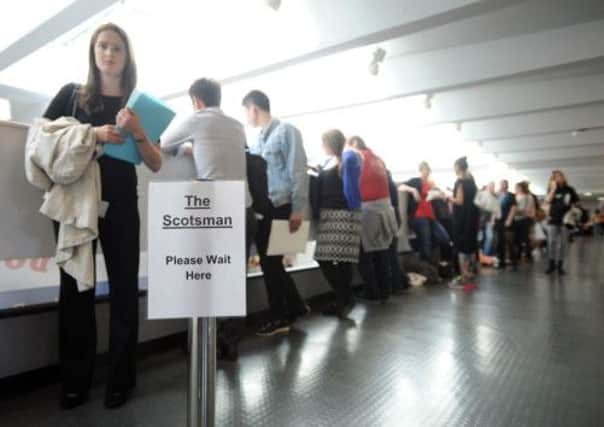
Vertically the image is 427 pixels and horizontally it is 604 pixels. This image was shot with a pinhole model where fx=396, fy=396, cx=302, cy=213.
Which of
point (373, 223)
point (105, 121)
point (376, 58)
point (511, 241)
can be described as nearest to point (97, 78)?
point (105, 121)

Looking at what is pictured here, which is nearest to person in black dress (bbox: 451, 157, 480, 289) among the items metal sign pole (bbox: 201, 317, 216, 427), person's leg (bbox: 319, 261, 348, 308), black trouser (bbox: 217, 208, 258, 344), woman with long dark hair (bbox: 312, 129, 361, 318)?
woman with long dark hair (bbox: 312, 129, 361, 318)

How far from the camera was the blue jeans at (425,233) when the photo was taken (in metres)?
4.31

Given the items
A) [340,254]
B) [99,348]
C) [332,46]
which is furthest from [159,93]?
[99,348]

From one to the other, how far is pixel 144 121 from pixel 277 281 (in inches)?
47.4

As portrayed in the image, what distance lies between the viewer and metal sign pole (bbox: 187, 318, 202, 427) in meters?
0.70

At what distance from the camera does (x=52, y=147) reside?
3.91 feet

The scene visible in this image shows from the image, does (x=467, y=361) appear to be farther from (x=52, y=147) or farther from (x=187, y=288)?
(x=52, y=147)

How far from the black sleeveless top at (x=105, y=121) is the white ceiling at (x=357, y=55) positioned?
2235 millimetres

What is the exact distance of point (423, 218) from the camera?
4.32 m

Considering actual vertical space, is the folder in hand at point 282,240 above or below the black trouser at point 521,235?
above

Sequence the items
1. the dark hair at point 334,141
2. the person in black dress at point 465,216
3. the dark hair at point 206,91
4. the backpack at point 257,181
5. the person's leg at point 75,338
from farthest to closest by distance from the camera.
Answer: the person in black dress at point 465,216 → the dark hair at point 334,141 → the backpack at point 257,181 → the dark hair at point 206,91 → the person's leg at point 75,338

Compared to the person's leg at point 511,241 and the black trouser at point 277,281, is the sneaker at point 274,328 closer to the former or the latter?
the black trouser at point 277,281

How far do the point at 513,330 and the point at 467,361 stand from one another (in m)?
0.71

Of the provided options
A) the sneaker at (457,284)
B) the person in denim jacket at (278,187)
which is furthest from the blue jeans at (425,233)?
the person in denim jacket at (278,187)
